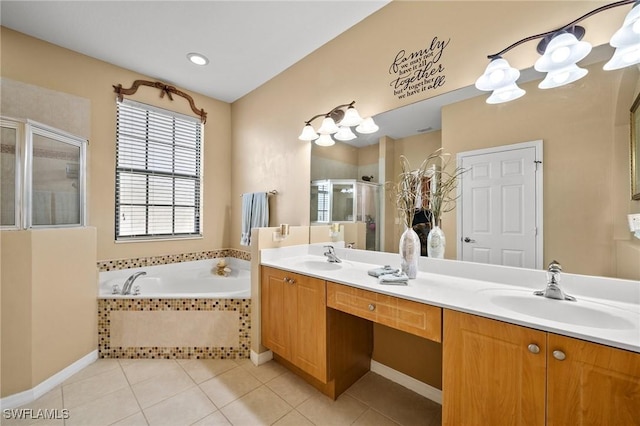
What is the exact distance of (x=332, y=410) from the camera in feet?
5.15

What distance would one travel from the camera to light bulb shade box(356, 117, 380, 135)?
1955 mm

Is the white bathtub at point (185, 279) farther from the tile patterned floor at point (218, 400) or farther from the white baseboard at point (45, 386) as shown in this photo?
the tile patterned floor at point (218, 400)

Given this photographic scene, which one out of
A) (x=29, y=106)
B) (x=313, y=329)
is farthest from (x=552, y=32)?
(x=29, y=106)

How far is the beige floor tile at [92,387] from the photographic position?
64.5 inches

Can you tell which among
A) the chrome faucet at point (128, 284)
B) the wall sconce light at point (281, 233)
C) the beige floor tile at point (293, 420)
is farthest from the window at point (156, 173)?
the beige floor tile at point (293, 420)

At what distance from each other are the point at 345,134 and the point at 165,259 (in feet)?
8.08

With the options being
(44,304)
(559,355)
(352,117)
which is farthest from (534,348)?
(44,304)

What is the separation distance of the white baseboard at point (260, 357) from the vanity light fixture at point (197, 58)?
278cm

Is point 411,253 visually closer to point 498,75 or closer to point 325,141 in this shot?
point 498,75

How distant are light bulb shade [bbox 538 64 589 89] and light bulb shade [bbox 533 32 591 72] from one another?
0.02 meters

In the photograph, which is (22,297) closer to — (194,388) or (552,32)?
(194,388)

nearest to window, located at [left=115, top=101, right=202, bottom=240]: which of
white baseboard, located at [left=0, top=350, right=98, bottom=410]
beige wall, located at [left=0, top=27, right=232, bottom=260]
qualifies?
beige wall, located at [left=0, top=27, right=232, bottom=260]

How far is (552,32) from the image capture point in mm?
1207

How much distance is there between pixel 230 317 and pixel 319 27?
2.56 m
